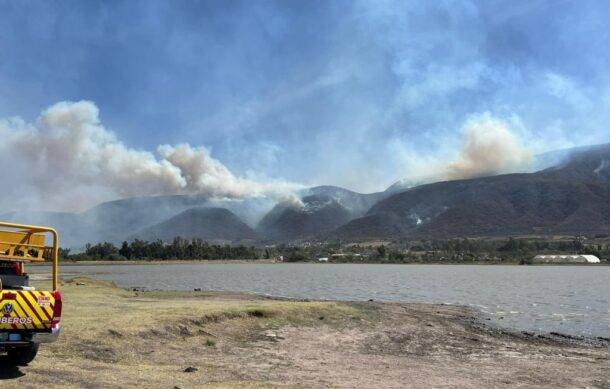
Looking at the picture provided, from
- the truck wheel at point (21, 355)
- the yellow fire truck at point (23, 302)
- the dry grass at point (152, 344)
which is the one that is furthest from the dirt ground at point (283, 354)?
the yellow fire truck at point (23, 302)

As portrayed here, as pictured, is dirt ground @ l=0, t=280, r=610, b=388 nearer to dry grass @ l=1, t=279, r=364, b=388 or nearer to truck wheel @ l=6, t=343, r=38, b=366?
dry grass @ l=1, t=279, r=364, b=388

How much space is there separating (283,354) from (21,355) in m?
11.6

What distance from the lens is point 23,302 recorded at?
13711mm

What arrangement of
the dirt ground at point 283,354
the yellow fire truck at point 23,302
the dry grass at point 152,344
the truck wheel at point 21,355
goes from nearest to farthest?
the yellow fire truck at point 23,302 → the truck wheel at point 21,355 → the dry grass at point 152,344 → the dirt ground at point 283,354

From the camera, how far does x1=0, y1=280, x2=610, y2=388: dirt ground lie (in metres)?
16.7

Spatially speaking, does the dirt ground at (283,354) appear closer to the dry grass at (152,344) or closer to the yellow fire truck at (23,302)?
the dry grass at (152,344)

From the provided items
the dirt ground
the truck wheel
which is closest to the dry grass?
the dirt ground

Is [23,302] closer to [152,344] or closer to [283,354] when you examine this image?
[152,344]

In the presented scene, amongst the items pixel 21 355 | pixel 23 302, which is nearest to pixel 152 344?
pixel 21 355

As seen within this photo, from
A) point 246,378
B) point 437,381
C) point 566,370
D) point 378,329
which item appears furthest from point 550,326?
point 246,378

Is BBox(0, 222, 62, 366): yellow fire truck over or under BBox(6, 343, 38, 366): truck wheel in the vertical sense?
over

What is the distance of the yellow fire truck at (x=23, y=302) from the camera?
13547 millimetres

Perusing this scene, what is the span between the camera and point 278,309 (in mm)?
35938

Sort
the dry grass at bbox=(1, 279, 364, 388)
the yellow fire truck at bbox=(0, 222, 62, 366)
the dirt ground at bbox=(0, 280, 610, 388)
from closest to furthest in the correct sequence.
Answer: the yellow fire truck at bbox=(0, 222, 62, 366) → the dry grass at bbox=(1, 279, 364, 388) → the dirt ground at bbox=(0, 280, 610, 388)
